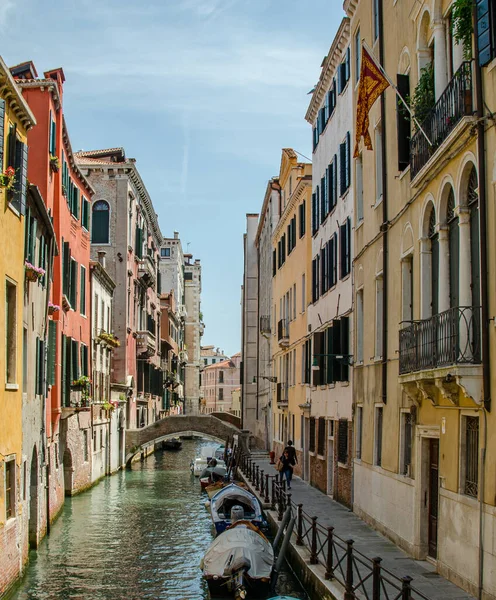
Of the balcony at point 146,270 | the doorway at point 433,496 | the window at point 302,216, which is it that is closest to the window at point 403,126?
the doorway at point 433,496

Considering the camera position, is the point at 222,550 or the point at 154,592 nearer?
the point at 222,550

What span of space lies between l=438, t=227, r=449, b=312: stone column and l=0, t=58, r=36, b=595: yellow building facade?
6.96 m

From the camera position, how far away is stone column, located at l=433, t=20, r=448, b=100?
14.1 metres

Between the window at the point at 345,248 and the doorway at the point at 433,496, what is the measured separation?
847 centimetres

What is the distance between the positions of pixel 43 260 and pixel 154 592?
A: 7.69 m

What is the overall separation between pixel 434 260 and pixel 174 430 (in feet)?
111

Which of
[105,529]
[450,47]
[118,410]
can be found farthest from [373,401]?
[118,410]

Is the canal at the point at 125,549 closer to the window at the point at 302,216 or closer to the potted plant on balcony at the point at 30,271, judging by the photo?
the potted plant on balcony at the point at 30,271

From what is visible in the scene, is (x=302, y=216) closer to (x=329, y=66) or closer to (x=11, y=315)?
(x=329, y=66)

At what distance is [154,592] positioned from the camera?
56.9ft

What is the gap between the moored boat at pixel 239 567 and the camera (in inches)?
615

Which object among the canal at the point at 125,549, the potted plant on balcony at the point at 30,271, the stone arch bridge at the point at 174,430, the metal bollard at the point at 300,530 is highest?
the potted plant on balcony at the point at 30,271

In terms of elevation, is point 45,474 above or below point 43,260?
below

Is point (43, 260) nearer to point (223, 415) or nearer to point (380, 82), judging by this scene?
point (380, 82)
